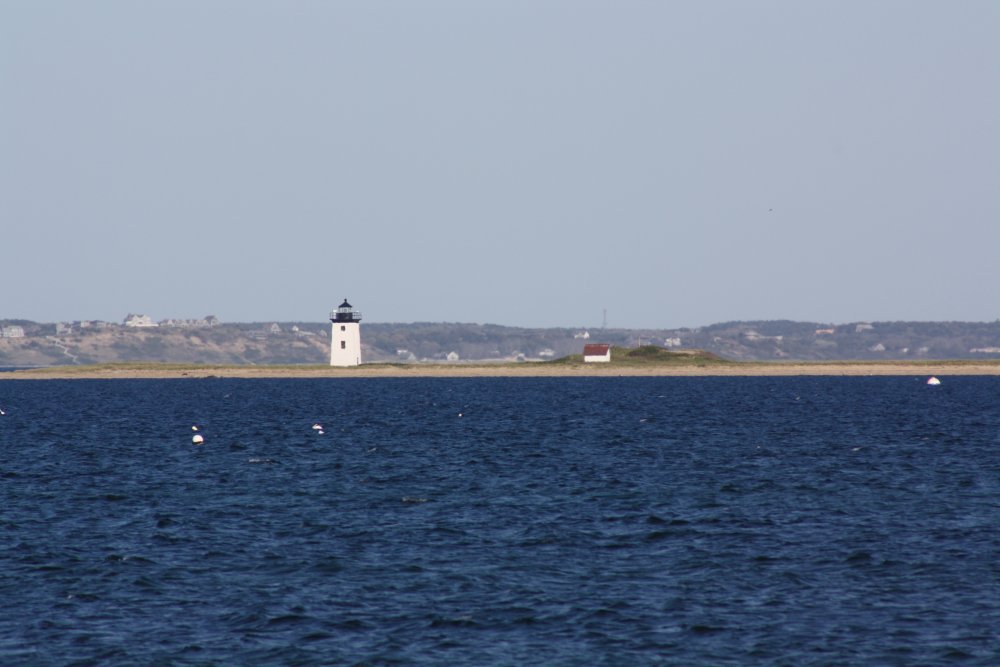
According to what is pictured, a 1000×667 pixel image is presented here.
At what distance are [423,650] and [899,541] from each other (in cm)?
1714

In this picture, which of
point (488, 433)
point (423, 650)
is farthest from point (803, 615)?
point (488, 433)

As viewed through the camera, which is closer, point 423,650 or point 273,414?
point 423,650

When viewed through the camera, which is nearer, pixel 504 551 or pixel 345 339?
pixel 504 551

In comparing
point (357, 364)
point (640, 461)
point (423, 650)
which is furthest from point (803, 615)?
point (357, 364)

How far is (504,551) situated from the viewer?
34156 millimetres

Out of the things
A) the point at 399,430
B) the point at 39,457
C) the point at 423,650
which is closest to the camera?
the point at 423,650

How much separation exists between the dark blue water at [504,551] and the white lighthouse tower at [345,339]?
4279 inches

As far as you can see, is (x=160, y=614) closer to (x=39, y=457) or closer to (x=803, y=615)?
(x=803, y=615)

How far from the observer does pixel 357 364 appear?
193 metres

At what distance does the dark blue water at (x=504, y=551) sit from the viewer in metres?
24.6

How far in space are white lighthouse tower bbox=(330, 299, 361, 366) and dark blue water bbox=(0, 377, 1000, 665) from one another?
108679 mm

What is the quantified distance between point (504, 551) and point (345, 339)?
517 feet

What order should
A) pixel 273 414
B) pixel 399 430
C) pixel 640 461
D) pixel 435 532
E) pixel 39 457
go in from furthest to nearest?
pixel 273 414 < pixel 399 430 < pixel 39 457 < pixel 640 461 < pixel 435 532

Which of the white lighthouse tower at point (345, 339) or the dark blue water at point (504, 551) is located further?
the white lighthouse tower at point (345, 339)
